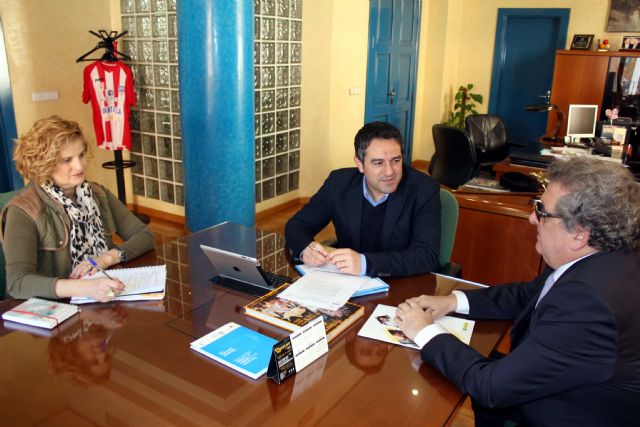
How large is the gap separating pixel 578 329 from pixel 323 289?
83cm

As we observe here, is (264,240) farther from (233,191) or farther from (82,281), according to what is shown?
(233,191)

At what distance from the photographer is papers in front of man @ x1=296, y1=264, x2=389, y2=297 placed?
185cm

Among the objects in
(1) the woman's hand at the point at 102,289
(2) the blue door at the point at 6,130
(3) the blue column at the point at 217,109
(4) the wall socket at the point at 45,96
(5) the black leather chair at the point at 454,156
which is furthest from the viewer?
(5) the black leather chair at the point at 454,156

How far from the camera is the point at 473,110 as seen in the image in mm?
7668

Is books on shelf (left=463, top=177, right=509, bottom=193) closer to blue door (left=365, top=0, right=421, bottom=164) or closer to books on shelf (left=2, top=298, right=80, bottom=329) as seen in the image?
books on shelf (left=2, top=298, right=80, bottom=329)

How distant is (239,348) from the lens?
1.48 metres

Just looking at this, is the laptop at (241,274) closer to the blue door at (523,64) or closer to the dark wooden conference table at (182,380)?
the dark wooden conference table at (182,380)

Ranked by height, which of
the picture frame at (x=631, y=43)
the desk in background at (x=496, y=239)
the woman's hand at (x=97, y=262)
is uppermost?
the picture frame at (x=631, y=43)

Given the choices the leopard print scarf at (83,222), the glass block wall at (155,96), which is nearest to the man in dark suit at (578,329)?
the leopard print scarf at (83,222)

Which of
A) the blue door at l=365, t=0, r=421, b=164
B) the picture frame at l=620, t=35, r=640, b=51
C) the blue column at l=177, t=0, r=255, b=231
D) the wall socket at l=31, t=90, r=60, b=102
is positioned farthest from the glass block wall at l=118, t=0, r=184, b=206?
the picture frame at l=620, t=35, r=640, b=51

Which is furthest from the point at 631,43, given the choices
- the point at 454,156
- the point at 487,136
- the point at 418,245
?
the point at 418,245

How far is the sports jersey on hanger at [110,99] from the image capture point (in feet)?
14.4

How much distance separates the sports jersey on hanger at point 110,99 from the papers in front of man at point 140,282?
112 inches

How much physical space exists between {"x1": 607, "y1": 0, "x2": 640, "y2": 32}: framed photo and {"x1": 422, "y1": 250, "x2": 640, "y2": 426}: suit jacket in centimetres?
627
